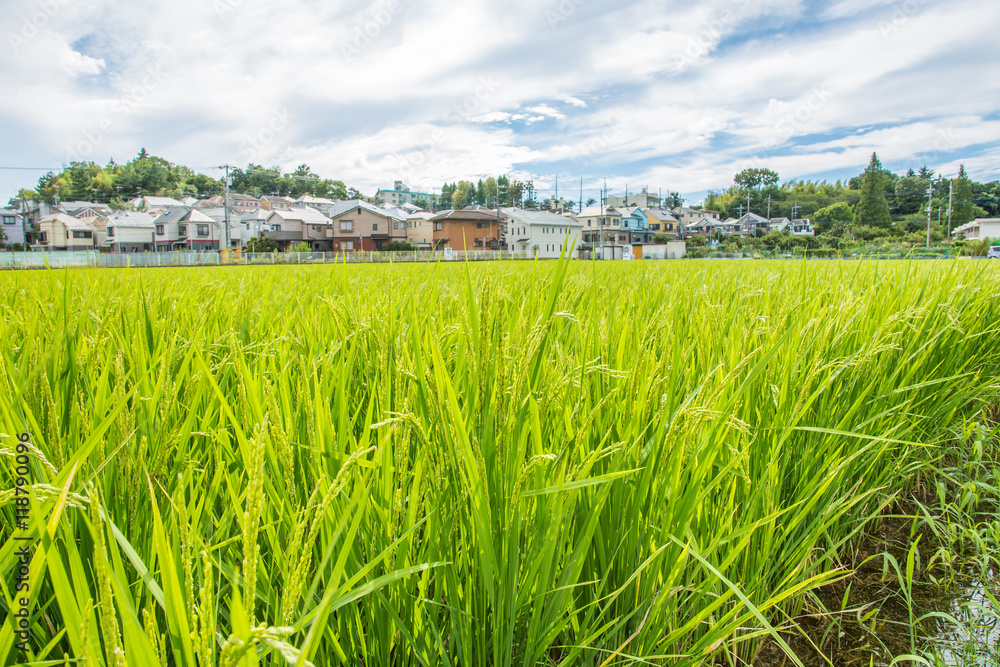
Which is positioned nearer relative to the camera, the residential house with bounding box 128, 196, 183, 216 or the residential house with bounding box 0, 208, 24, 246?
the residential house with bounding box 0, 208, 24, 246

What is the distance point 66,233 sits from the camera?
216 ft

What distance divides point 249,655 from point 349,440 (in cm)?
65

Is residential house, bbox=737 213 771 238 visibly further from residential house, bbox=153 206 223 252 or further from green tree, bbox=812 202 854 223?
residential house, bbox=153 206 223 252

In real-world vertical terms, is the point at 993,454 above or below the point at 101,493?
below

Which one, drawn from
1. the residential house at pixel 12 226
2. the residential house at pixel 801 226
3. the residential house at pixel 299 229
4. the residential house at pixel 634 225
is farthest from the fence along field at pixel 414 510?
the residential house at pixel 801 226

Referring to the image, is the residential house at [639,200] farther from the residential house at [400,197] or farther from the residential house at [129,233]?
the residential house at [129,233]

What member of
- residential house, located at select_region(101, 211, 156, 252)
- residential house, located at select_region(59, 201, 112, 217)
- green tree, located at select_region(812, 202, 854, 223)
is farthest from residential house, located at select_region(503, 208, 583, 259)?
green tree, located at select_region(812, 202, 854, 223)

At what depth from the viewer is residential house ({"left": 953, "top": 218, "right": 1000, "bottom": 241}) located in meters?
64.0

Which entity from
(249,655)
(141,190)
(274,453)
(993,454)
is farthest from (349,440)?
(141,190)

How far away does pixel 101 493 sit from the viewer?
2.71 ft

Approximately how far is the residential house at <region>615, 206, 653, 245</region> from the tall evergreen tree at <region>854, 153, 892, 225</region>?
33.0 metres

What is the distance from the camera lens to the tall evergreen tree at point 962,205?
77.3 metres

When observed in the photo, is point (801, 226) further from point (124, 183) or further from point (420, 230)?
point (124, 183)

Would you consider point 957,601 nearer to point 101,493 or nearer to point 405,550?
point 405,550
